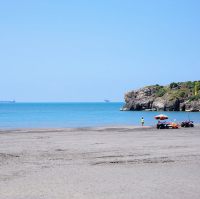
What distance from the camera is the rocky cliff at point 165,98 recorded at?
14288 centimetres

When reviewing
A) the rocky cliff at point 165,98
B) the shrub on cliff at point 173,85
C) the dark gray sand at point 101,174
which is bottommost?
the dark gray sand at point 101,174

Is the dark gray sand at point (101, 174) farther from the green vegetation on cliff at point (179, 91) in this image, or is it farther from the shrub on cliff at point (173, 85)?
the shrub on cliff at point (173, 85)

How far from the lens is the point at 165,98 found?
5940 inches

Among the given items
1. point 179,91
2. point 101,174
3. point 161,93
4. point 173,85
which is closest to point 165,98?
point 161,93

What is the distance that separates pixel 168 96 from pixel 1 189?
472 ft

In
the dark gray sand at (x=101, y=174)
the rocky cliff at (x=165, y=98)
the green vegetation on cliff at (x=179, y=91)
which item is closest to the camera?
the dark gray sand at (x=101, y=174)

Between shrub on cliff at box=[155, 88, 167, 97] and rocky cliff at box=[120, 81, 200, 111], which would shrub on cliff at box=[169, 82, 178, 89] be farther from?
shrub on cliff at box=[155, 88, 167, 97]

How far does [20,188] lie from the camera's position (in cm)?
1311

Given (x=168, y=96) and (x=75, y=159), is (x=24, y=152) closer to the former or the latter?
(x=75, y=159)

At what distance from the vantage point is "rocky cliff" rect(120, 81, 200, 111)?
14288 cm

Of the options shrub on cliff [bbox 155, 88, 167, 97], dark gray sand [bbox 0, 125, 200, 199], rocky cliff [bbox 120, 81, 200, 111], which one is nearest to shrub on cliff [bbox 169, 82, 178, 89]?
rocky cliff [bbox 120, 81, 200, 111]

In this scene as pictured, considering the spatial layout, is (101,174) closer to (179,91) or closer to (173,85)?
(179,91)

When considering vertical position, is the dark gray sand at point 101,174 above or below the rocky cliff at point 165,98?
below

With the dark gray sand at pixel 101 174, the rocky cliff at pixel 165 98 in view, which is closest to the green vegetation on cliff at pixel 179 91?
the rocky cliff at pixel 165 98
